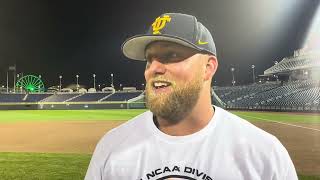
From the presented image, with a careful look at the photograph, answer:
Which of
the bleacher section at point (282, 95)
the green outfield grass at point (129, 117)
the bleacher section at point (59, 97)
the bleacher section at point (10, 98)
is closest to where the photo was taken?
the bleacher section at point (282, 95)

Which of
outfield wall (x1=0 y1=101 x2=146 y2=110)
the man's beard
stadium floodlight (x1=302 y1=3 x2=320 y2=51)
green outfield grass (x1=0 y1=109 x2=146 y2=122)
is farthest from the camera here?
outfield wall (x1=0 y1=101 x2=146 y2=110)

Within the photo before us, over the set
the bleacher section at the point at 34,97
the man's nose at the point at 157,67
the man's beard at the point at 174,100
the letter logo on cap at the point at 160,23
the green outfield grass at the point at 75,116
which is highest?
the letter logo on cap at the point at 160,23

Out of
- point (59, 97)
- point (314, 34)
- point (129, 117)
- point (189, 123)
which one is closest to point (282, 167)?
point (189, 123)

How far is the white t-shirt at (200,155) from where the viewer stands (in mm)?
1759

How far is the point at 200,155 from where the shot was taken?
5.92 ft

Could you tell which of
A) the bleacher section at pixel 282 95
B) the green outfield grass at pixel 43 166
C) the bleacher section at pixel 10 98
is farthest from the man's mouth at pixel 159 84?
the bleacher section at pixel 10 98

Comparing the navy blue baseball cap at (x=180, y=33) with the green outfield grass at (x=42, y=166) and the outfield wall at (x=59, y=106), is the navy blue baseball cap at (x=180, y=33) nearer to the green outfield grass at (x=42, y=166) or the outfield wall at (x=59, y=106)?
the green outfield grass at (x=42, y=166)

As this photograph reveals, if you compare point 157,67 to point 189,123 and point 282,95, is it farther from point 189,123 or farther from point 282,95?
point 282,95

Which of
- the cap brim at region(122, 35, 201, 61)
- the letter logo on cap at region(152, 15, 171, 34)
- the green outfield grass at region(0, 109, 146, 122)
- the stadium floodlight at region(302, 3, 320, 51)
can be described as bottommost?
the green outfield grass at region(0, 109, 146, 122)

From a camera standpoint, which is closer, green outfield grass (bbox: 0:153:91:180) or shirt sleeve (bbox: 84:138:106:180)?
shirt sleeve (bbox: 84:138:106:180)

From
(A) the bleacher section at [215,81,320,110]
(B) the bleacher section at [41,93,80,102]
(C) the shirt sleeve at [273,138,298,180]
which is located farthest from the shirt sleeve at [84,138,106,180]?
(B) the bleacher section at [41,93,80,102]

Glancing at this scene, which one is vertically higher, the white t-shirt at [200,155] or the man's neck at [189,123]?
the man's neck at [189,123]

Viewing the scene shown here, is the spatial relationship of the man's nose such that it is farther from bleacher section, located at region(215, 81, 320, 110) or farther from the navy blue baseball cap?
bleacher section, located at region(215, 81, 320, 110)

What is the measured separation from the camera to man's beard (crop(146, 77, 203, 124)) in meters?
1.85
